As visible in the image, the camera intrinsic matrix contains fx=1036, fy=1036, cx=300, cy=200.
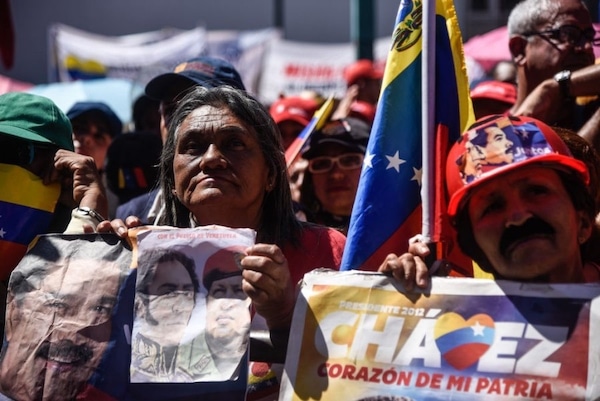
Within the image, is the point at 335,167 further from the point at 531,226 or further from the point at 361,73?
the point at 531,226

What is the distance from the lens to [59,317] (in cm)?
249

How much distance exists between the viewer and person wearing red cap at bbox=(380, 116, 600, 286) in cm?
228

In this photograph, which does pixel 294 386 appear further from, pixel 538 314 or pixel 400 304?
pixel 538 314

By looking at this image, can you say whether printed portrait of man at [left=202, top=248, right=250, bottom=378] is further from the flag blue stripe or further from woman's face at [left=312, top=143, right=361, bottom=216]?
woman's face at [left=312, top=143, right=361, bottom=216]

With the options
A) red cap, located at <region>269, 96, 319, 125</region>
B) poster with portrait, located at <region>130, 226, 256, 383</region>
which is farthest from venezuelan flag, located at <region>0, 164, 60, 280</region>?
red cap, located at <region>269, 96, 319, 125</region>

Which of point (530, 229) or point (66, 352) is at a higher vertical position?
point (530, 229)

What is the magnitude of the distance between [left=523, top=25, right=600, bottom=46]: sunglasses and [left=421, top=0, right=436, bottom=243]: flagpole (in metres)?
1.26

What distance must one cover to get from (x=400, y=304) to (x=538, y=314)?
0.98 feet

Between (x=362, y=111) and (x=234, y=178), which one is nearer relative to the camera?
(x=234, y=178)

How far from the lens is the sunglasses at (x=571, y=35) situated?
396 centimetres

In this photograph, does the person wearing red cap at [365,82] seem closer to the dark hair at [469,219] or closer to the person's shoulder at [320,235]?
the person's shoulder at [320,235]

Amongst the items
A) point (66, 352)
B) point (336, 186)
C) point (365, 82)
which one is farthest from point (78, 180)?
point (365, 82)

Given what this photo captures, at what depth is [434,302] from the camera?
2.25 metres

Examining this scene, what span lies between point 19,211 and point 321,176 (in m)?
2.13
